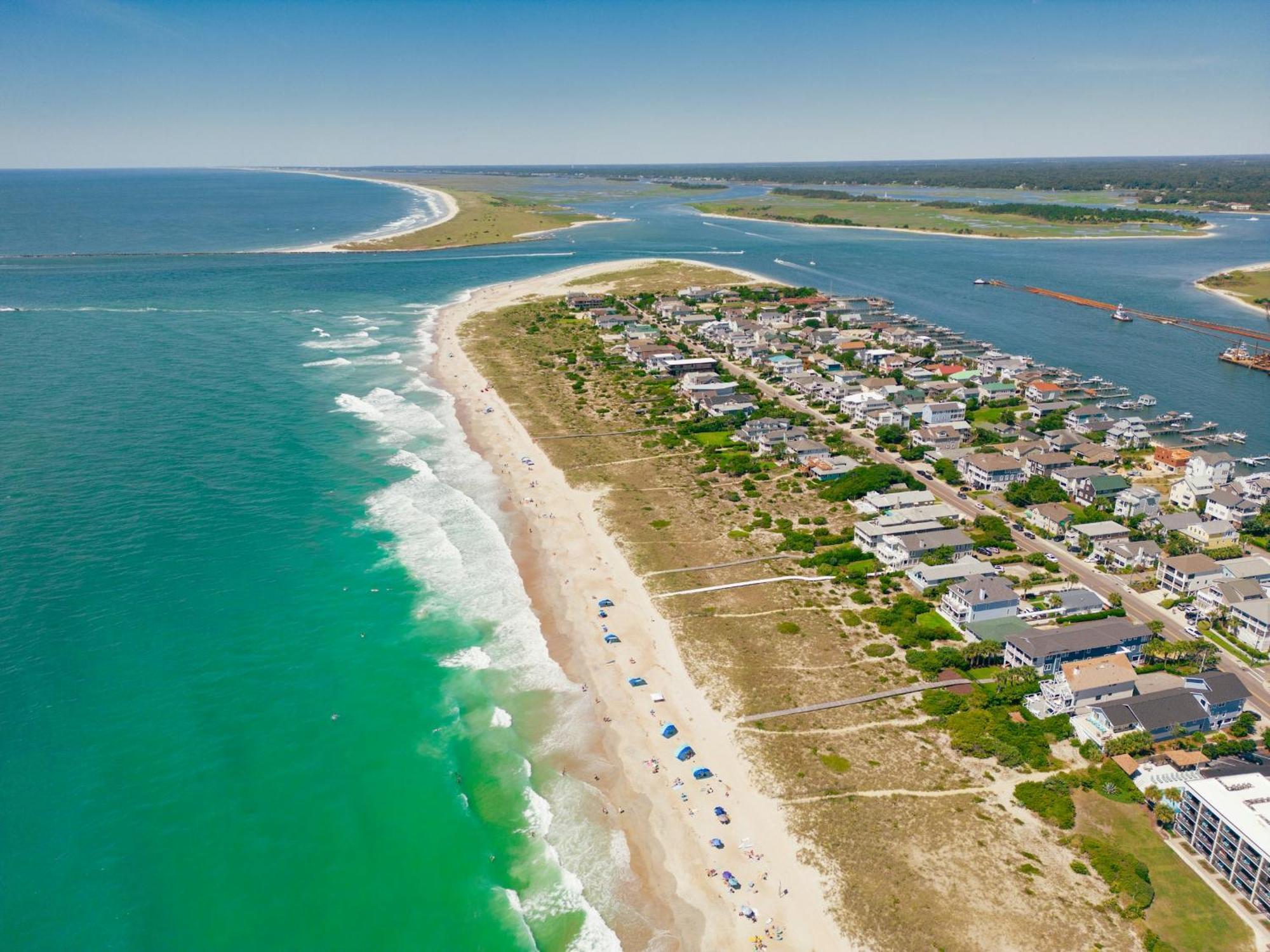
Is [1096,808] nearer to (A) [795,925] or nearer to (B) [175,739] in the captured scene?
(A) [795,925]

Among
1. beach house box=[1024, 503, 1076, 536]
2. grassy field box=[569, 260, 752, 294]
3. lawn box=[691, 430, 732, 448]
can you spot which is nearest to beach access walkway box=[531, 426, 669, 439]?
lawn box=[691, 430, 732, 448]

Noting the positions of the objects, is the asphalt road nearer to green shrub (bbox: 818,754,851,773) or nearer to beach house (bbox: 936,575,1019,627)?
beach house (bbox: 936,575,1019,627)

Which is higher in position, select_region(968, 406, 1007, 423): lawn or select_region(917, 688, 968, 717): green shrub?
select_region(917, 688, 968, 717): green shrub

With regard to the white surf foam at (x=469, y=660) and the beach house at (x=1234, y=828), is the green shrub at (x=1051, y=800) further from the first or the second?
the white surf foam at (x=469, y=660)

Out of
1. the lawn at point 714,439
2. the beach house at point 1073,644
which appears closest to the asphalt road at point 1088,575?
the beach house at point 1073,644

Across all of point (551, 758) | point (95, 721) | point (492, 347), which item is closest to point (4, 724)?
point (95, 721)

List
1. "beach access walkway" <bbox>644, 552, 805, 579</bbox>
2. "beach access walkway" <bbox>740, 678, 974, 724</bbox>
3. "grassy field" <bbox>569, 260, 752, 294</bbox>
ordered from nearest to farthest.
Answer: "beach access walkway" <bbox>740, 678, 974, 724</bbox> → "beach access walkway" <bbox>644, 552, 805, 579</bbox> → "grassy field" <bbox>569, 260, 752, 294</bbox>
